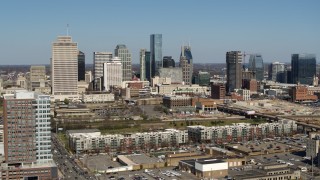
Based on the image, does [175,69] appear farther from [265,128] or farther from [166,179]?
[166,179]

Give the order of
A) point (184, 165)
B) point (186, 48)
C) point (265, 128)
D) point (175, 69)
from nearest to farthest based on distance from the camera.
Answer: point (184, 165), point (265, 128), point (175, 69), point (186, 48)

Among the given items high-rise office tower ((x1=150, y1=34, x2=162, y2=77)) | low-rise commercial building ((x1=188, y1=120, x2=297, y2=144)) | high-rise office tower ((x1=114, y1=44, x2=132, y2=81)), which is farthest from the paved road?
high-rise office tower ((x1=150, y1=34, x2=162, y2=77))

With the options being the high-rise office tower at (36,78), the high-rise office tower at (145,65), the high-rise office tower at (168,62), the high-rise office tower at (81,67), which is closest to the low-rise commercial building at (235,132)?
the high-rise office tower at (36,78)

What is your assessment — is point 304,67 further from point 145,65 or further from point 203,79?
point 145,65

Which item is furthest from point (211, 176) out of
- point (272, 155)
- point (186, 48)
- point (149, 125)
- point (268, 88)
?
point (186, 48)

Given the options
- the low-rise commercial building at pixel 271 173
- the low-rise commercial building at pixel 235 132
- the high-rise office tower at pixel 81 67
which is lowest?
the low-rise commercial building at pixel 271 173

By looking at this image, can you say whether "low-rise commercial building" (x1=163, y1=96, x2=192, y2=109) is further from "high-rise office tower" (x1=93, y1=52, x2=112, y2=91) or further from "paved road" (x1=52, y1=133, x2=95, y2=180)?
"paved road" (x1=52, y1=133, x2=95, y2=180)

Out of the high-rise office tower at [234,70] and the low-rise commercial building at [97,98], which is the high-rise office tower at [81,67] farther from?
the high-rise office tower at [234,70]
